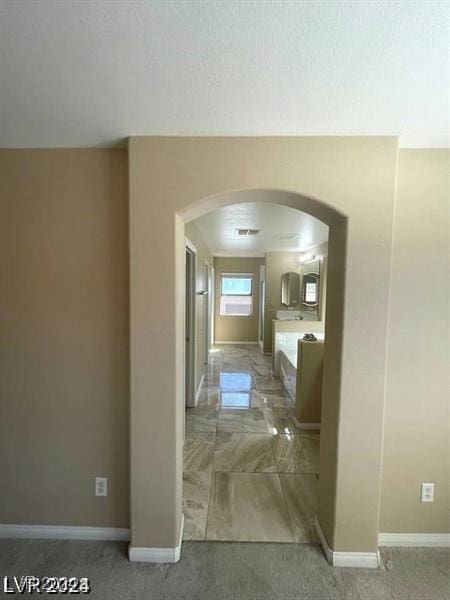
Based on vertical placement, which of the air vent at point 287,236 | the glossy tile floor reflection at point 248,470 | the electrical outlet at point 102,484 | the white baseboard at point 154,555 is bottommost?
the glossy tile floor reflection at point 248,470

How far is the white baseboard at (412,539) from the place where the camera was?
169 centimetres

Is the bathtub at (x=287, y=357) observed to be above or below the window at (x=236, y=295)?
below

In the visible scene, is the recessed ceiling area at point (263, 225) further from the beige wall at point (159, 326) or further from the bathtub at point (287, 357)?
the bathtub at point (287, 357)

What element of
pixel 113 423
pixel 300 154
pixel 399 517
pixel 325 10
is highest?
pixel 325 10

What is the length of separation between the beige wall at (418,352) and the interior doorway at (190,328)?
91.8 inches

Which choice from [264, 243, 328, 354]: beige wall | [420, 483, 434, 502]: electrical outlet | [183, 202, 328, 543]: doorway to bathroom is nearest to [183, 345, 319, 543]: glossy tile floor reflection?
[183, 202, 328, 543]: doorway to bathroom

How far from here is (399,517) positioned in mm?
1692

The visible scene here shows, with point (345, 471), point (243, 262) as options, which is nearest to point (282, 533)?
point (345, 471)

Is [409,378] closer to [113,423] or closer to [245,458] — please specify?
[245,458]

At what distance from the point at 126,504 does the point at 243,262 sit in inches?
250

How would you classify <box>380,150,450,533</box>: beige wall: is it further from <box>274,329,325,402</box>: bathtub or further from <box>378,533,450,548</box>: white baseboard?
<box>274,329,325,402</box>: bathtub

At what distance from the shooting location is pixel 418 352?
164 centimetres

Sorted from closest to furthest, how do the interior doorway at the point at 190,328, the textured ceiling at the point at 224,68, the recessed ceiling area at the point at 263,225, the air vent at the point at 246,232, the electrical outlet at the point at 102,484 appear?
the textured ceiling at the point at 224,68 → the electrical outlet at the point at 102,484 → the recessed ceiling area at the point at 263,225 → the interior doorway at the point at 190,328 → the air vent at the point at 246,232

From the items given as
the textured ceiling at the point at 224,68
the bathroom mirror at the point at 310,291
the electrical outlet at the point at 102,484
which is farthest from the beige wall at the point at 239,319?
the textured ceiling at the point at 224,68
